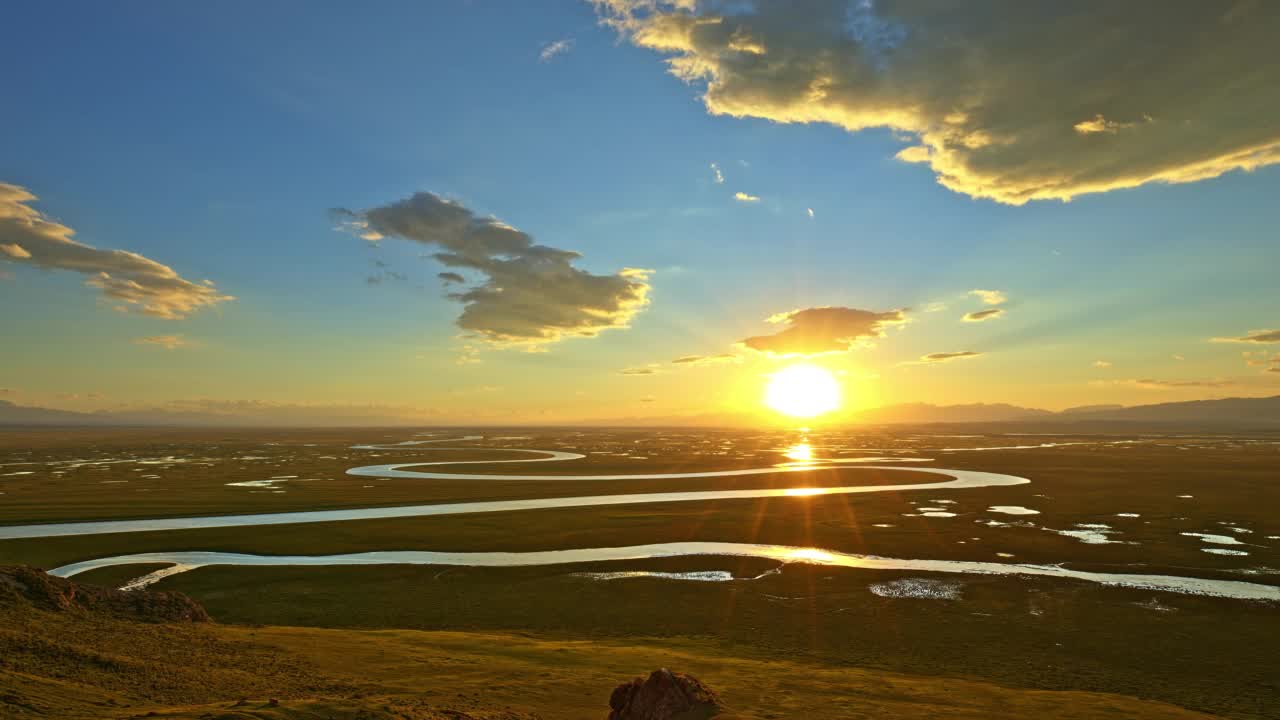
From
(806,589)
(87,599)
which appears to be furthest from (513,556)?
(87,599)

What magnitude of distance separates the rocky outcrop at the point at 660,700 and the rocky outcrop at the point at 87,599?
19527mm

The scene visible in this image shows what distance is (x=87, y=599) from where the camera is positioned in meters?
23.3

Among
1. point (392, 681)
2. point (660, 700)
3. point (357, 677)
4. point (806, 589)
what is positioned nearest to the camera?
point (660, 700)

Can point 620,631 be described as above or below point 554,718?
below

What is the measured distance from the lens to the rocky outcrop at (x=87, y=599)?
21.8 meters

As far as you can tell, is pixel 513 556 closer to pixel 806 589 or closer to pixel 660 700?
pixel 806 589

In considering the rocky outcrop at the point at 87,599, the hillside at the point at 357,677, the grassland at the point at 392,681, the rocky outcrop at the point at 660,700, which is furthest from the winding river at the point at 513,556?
the rocky outcrop at the point at 660,700

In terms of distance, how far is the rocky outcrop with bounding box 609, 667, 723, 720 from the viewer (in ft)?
53.4

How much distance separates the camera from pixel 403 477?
94.8 meters

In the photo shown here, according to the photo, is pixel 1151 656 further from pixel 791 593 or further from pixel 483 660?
pixel 483 660

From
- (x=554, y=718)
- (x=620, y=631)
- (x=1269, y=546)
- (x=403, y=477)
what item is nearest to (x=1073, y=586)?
(x=1269, y=546)

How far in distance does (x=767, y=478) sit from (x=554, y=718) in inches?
3139

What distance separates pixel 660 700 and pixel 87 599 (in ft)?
75.4

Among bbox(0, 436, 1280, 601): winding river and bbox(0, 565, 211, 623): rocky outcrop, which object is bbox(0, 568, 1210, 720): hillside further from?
bbox(0, 436, 1280, 601): winding river
